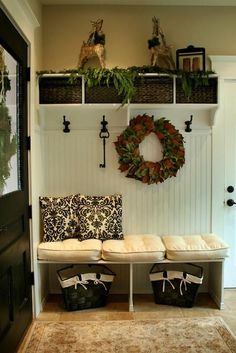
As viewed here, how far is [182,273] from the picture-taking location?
332cm

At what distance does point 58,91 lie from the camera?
3.36 meters

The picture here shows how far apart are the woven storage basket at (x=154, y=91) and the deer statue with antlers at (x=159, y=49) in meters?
0.21

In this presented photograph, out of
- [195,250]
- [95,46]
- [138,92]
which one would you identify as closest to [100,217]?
[195,250]

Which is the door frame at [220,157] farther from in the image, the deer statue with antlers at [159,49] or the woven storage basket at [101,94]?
the woven storage basket at [101,94]

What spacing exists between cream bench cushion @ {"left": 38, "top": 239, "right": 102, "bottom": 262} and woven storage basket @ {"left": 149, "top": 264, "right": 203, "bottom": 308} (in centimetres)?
60

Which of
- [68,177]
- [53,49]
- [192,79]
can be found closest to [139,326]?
[68,177]

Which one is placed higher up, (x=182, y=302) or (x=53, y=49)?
(x=53, y=49)

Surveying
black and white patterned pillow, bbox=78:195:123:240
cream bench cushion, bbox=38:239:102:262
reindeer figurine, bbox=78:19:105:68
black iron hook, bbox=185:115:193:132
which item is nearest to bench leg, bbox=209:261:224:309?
black and white patterned pillow, bbox=78:195:123:240

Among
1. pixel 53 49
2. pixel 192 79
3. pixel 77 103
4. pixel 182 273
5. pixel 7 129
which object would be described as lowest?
pixel 182 273

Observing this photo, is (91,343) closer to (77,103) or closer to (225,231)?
(225,231)

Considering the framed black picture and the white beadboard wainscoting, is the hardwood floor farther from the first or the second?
the framed black picture

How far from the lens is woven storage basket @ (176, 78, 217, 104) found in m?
3.40

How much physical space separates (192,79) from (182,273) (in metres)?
1.74

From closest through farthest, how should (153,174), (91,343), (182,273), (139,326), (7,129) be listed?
(7,129) < (91,343) < (139,326) < (182,273) < (153,174)
